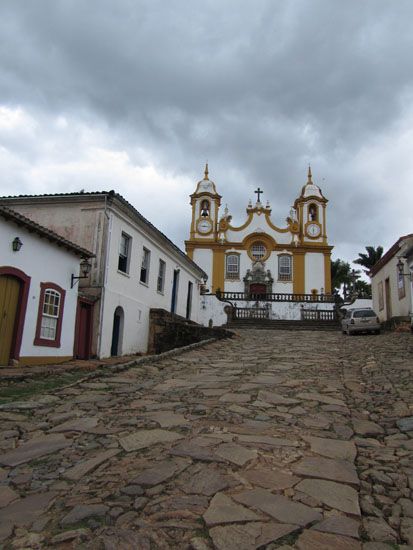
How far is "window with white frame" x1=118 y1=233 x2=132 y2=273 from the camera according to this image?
15.6m

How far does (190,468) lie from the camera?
3707 millimetres

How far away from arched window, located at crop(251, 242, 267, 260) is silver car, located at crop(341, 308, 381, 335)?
18.1m

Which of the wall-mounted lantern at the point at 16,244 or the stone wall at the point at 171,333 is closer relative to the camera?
the wall-mounted lantern at the point at 16,244

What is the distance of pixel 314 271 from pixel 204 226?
9988 millimetres

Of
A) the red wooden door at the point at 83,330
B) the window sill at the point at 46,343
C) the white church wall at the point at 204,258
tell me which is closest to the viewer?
the window sill at the point at 46,343

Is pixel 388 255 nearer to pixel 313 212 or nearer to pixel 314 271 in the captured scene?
pixel 314 271

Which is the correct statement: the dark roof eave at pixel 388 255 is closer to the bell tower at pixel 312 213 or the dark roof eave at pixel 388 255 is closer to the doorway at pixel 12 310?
the bell tower at pixel 312 213

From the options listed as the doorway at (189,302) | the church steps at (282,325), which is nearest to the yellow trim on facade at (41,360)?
the doorway at (189,302)

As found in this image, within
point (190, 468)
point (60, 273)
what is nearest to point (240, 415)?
point (190, 468)

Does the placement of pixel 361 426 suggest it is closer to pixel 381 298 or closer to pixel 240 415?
pixel 240 415

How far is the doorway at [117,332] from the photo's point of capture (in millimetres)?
15242

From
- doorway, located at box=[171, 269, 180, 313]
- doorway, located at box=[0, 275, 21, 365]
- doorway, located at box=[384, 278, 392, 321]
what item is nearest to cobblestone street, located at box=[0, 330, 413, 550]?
doorway, located at box=[0, 275, 21, 365]

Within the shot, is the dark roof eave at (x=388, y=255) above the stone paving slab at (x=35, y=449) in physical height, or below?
above

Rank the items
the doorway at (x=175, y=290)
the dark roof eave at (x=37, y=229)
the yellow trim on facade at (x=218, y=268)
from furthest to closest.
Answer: the yellow trim on facade at (x=218, y=268)
the doorway at (x=175, y=290)
the dark roof eave at (x=37, y=229)
